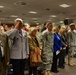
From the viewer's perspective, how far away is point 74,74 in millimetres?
5648

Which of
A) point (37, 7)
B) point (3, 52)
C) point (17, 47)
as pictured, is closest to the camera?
point (3, 52)

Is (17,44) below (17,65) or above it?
above

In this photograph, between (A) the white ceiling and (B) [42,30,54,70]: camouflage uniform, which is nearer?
(B) [42,30,54,70]: camouflage uniform

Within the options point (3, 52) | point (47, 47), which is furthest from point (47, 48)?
point (3, 52)

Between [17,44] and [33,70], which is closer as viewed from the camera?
[17,44]

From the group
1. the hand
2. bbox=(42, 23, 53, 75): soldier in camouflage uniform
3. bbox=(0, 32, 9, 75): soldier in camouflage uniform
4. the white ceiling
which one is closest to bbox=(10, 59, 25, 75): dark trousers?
bbox=(0, 32, 9, 75): soldier in camouflage uniform

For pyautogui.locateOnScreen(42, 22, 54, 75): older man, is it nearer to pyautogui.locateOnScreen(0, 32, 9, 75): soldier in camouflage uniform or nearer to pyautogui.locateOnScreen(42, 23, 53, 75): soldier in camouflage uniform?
pyautogui.locateOnScreen(42, 23, 53, 75): soldier in camouflage uniform

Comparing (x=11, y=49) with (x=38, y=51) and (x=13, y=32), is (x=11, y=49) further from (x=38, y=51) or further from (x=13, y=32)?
(x=38, y=51)

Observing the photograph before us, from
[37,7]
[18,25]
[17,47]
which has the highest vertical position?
[37,7]

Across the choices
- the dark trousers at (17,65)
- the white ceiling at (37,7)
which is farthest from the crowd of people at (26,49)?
the white ceiling at (37,7)

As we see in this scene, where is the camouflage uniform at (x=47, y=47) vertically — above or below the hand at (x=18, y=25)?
below

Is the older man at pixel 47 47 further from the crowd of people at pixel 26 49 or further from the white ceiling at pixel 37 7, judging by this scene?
the white ceiling at pixel 37 7

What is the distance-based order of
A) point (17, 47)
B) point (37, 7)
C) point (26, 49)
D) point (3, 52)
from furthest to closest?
1. point (37, 7)
2. point (26, 49)
3. point (17, 47)
4. point (3, 52)

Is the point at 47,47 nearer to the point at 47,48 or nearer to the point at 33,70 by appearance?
the point at 47,48
